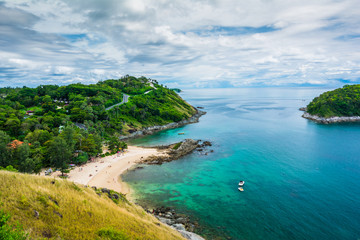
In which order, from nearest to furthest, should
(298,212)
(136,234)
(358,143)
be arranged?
(136,234), (298,212), (358,143)

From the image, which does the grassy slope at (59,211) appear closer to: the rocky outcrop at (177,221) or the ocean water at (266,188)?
the rocky outcrop at (177,221)

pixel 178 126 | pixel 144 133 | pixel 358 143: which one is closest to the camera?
pixel 358 143

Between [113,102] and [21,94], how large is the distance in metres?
52.8

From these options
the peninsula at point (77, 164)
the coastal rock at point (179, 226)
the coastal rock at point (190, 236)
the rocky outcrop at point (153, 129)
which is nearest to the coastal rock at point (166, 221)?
the coastal rock at point (179, 226)

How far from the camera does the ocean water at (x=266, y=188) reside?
105ft

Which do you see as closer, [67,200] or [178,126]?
[67,200]

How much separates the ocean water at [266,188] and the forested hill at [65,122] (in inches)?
803

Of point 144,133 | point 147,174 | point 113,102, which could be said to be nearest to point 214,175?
point 147,174

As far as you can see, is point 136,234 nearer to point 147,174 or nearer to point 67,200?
point 67,200

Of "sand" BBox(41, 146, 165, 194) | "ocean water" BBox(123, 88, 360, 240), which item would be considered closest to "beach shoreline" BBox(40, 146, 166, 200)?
"sand" BBox(41, 146, 165, 194)

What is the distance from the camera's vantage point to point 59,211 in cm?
1783

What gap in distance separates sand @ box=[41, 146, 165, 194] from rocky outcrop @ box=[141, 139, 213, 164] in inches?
132

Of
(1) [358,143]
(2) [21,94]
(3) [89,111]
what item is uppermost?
(2) [21,94]

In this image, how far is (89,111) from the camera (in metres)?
92.6
